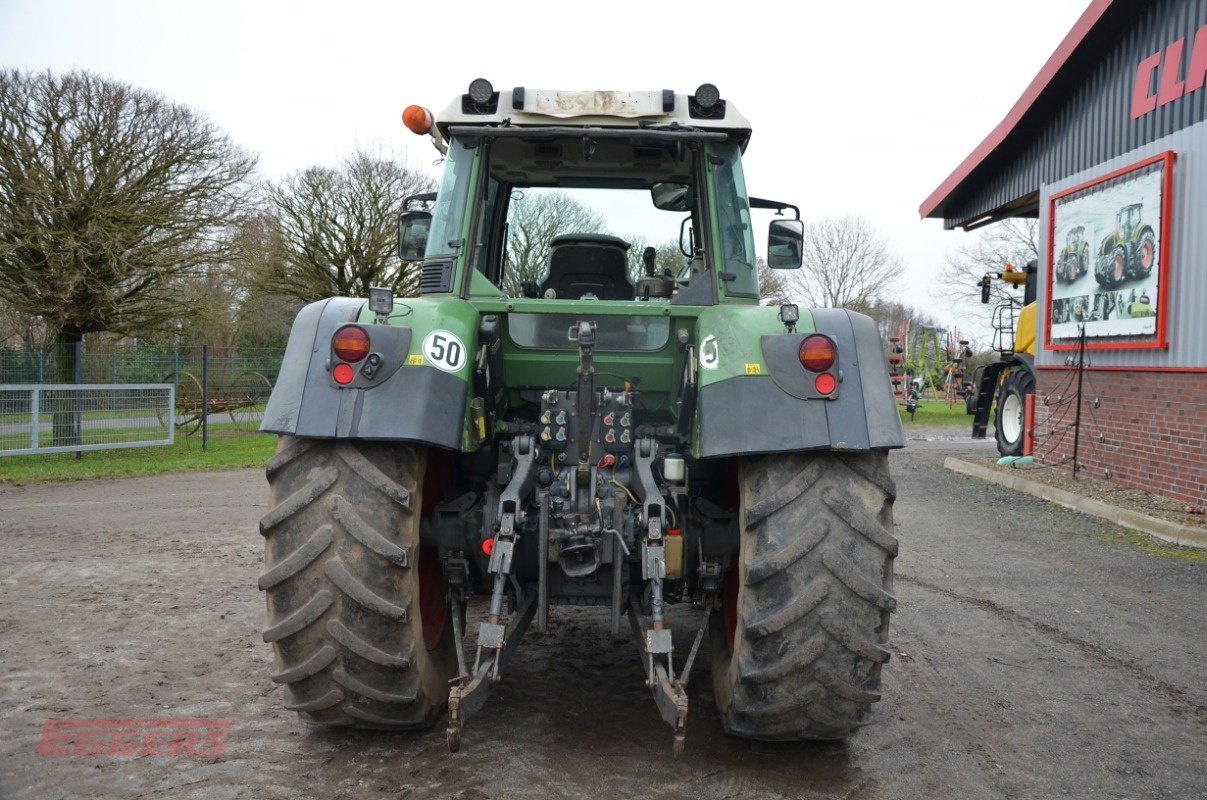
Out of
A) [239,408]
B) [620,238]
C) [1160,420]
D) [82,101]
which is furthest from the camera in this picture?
[239,408]

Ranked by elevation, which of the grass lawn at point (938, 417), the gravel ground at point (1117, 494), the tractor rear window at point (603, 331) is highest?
the tractor rear window at point (603, 331)

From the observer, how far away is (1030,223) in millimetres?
44750

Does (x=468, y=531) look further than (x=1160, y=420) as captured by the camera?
No

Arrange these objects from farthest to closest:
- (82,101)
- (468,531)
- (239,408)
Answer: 1. (239,408)
2. (82,101)
3. (468,531)

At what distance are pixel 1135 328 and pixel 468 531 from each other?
33.0ft

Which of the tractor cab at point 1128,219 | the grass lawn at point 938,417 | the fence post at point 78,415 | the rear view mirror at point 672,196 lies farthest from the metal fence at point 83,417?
the grass lawn at point 938,417

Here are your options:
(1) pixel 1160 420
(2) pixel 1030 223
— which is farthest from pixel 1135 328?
(2) pixel 1030 223

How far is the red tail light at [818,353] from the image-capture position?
369cm

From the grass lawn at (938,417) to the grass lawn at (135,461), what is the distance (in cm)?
1421

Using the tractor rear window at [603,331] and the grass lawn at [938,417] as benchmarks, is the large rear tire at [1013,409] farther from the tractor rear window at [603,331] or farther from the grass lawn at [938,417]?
the tractor rear window at [603,331]

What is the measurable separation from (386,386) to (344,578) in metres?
0.69

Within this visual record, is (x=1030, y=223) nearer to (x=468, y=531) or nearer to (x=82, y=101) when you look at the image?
(x=82, y=101)

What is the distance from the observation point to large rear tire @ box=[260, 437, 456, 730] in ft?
11.8

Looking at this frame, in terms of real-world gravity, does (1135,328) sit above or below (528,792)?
above
